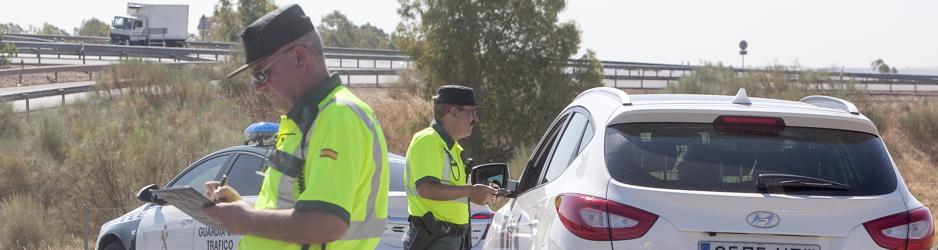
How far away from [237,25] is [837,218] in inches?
Answer: 2480

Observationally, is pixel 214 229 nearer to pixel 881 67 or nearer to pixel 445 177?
pixel 445 177

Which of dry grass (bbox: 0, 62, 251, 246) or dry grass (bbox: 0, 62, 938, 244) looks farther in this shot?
dry grass (bbox: 0, 62, 938, 244)

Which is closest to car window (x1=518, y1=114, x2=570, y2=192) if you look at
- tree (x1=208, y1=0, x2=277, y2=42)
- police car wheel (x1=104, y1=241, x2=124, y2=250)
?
police car wheel (x1=104, y1=241, x2=124, y2=250)

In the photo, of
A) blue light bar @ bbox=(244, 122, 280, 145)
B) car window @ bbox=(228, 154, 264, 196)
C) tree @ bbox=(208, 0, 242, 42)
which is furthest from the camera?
tree @ bbox=(208, 0, 242, 42)

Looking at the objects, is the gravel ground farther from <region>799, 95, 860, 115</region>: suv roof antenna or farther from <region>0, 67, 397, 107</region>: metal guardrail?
<region>799, 95, 860, 115</region>: suv roof antenna

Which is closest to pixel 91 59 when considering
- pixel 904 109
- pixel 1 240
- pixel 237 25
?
pixel 237 25

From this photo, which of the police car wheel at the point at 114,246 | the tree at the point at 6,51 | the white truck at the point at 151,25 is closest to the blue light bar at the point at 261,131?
the police car wheel at the point at 114,246

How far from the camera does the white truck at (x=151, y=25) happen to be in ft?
203

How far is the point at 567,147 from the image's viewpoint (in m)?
6.23

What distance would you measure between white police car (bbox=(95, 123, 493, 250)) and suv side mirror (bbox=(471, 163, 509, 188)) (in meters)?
1.42

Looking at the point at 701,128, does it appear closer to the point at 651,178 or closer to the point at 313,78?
the point at 651,178

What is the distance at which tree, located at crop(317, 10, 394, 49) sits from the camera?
9325 cm

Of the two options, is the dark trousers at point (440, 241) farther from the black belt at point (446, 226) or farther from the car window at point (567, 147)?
the car window at point (567, 147)

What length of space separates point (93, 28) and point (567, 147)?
299 ft
